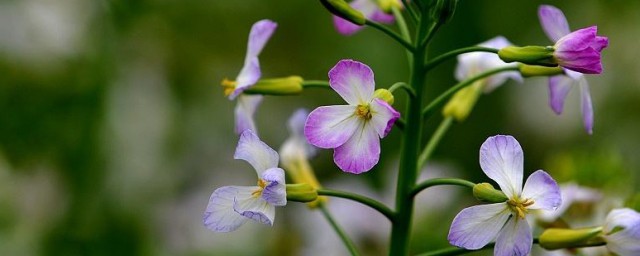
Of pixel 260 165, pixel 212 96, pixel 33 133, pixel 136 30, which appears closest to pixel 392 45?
pixel 212 96

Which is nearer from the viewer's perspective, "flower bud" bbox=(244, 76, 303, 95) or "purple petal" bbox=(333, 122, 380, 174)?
"purple petal" bbox=(333, 122, 380, 174)

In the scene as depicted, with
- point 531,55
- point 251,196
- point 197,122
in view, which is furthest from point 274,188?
point 197,122

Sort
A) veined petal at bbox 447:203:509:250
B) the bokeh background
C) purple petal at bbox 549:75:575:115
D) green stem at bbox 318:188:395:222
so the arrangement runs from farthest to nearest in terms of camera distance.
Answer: the bokeh background → purple petal at bbox 549:75:575:115 → green stem at bbox 318:188:395:222 → veined petal at bbox 447:203:509:250

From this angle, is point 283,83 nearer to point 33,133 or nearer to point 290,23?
point 33,133

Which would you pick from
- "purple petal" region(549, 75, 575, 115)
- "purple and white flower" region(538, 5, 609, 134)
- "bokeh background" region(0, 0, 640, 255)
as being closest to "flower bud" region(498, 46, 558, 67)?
"purple and white flower" region(538, 5, 609, 134)

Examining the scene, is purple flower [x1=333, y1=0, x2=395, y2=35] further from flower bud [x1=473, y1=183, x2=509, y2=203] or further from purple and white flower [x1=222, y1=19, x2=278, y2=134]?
flower bud [x1=473, y1=183, x2=509, y2=203]

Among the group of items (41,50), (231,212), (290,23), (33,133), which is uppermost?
(290,23)
